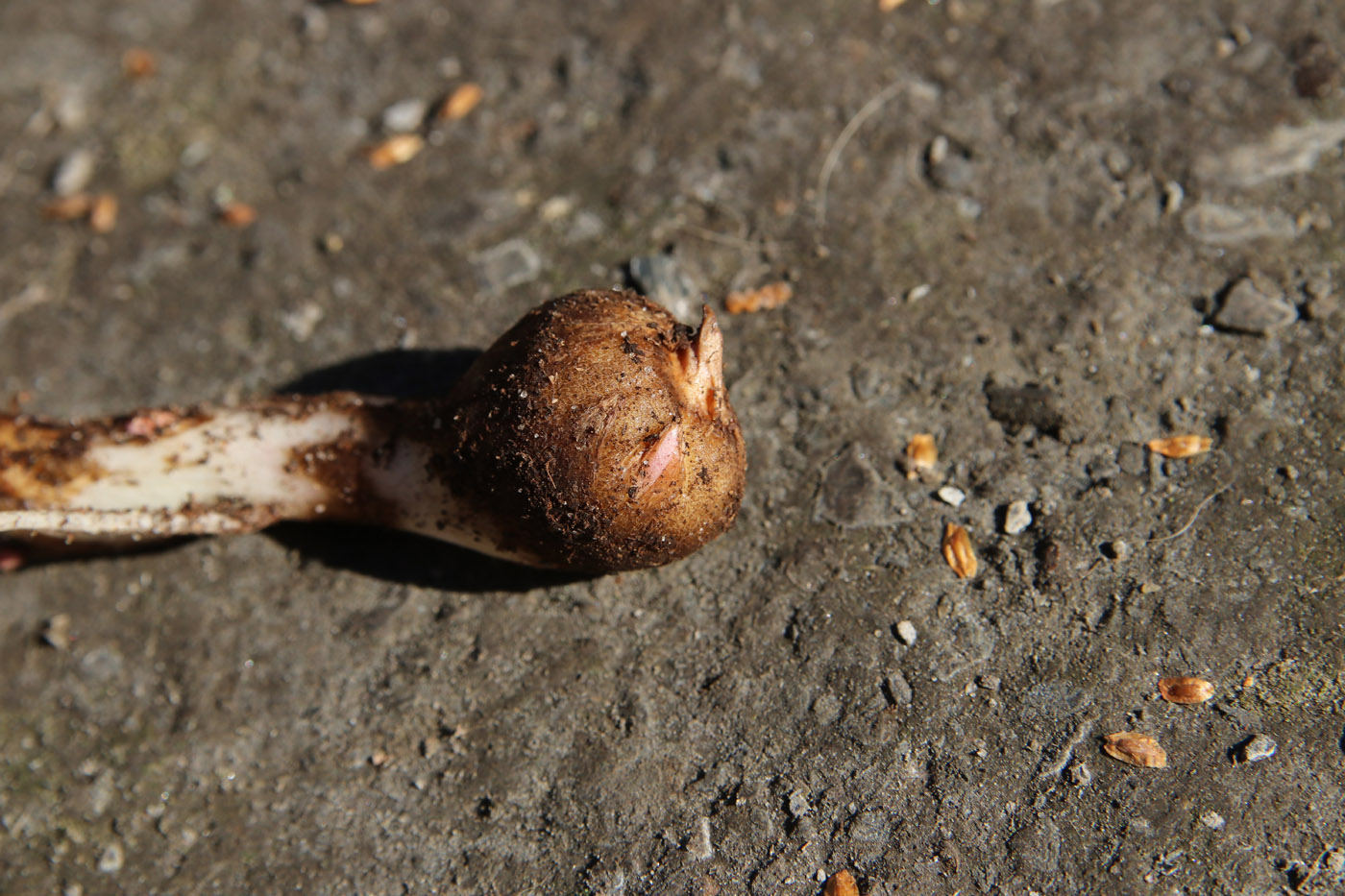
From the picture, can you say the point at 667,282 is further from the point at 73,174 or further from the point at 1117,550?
the point at 73,174

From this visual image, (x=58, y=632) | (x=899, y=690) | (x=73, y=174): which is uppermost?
(x=73, y=174)

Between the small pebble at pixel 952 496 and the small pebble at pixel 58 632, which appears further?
the small pebble at pixel 58 632

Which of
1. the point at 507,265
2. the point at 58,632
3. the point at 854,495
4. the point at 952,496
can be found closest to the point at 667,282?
the point at 507,265

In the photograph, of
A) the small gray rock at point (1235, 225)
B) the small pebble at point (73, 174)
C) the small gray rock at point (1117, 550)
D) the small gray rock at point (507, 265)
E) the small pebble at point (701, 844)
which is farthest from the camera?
the small pebble at point (73, 174)

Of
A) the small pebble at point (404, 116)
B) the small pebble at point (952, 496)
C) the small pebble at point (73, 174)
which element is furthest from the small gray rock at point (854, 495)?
the small pebble at point (73, 174)

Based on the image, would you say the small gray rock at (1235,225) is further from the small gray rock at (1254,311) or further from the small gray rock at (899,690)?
the small gray rock at (899,690)

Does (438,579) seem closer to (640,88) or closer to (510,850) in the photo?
(510,850)
